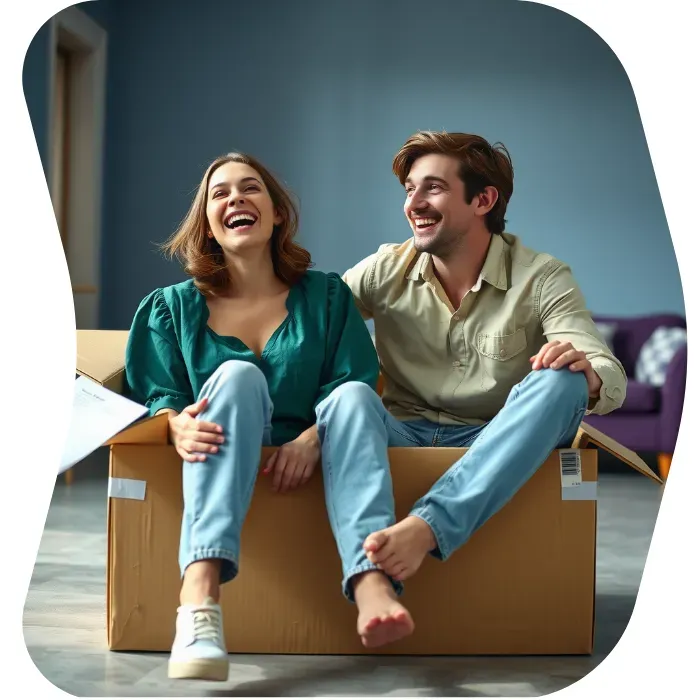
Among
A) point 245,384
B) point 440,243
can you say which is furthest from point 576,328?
point 245,384

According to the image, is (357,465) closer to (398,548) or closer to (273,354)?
(398,548)

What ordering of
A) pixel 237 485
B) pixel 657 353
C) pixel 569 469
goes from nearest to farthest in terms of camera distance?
pixel 237 485 → pixel 569 469 → pixel 657 353

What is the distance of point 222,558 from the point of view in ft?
4.02

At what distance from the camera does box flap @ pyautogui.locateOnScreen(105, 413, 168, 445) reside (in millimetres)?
1313

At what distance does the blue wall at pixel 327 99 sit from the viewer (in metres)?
1.51

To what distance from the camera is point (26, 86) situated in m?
1.43

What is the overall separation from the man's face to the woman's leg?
40 centimetres

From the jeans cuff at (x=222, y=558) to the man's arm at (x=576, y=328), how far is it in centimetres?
54

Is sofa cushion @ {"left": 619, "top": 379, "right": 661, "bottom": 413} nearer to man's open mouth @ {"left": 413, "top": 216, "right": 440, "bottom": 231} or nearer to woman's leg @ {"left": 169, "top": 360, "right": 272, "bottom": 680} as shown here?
man's open mouth @ {"left": 413, "top": 216, "right": 440, "bottom": 231}

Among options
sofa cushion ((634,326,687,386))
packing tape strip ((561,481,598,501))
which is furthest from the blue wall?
sofa cushion ((634,326,687,386))

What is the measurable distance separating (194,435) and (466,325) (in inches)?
19.4

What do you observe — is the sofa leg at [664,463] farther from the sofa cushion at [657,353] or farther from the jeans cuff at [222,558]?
the jeans cuff at [222,558]

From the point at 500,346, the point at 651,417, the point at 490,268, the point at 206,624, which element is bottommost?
the point at 651,417

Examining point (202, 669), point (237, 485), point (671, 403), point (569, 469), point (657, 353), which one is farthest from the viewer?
point (657, 353)
